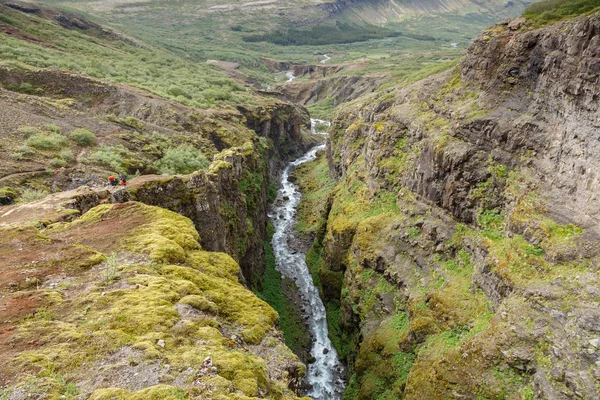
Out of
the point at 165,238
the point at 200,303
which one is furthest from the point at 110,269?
the point at 200,303

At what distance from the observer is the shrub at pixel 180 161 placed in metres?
42.1

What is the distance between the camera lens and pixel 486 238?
29219mm

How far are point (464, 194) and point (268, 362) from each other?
24996mm

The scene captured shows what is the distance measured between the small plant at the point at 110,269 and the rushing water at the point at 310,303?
84.2ft

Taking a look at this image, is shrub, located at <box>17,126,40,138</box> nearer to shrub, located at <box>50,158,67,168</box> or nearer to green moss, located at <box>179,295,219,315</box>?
shrub, located at <box>50,158,67,168</box>

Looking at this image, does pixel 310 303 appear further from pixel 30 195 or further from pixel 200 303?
pixel 30 195

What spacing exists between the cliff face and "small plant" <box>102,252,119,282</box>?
22.2 m

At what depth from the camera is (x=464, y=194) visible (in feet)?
107

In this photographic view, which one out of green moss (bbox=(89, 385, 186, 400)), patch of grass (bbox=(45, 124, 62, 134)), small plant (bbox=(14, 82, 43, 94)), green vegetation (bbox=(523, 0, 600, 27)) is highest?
green vegetation (bbox=(523, 0, 600, 27))

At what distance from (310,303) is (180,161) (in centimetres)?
2497

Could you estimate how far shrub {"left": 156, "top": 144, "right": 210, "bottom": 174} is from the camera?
138 ft

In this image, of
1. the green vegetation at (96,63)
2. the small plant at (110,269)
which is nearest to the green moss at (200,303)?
the small plant at (110,269)

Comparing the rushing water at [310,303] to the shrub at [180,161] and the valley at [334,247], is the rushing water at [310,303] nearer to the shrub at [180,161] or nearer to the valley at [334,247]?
the valley at [334,247]

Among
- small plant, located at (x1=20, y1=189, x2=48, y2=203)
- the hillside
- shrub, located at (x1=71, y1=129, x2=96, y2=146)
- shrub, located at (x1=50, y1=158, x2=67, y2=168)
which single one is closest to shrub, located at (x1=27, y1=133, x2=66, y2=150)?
the hillside
